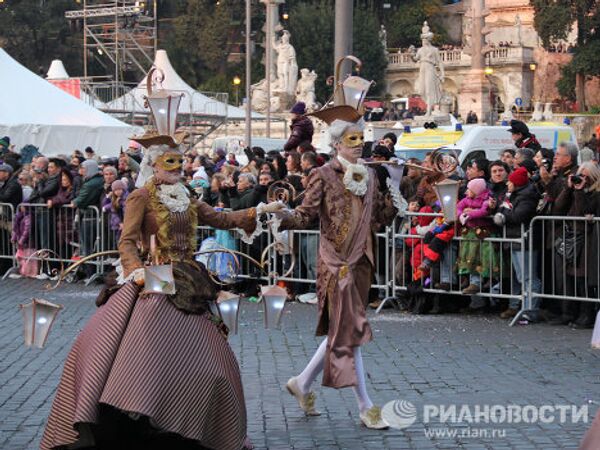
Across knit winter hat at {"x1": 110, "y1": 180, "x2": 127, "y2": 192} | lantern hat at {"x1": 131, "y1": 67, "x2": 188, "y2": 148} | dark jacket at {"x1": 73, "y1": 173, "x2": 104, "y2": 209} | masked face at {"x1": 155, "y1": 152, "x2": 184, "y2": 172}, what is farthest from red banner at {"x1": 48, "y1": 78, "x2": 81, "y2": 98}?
masked face at {"x1": 155, "y1": 152, "x2": 184, "y2": 172}

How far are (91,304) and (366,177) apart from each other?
7.40m

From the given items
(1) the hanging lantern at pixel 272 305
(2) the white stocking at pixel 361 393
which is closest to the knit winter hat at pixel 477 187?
(2) the white stocking at pixel 361 393

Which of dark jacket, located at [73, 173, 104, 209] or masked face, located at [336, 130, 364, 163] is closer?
masked face, located at [336, 130, 364, 163]

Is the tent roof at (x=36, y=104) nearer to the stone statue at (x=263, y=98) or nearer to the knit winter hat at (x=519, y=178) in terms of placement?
the knit winter hat at (x=519, y=178)

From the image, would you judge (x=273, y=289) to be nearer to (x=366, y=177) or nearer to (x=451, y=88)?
(x=366, y=177)

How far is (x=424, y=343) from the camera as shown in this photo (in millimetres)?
11836

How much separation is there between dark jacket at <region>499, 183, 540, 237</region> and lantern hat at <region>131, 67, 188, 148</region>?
5743 mm

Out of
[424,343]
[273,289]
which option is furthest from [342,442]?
[424,343]

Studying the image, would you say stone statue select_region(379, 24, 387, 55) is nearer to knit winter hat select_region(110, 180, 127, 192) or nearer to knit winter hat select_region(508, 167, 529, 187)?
knit winter hat select_region(110, 180, 127, 192)

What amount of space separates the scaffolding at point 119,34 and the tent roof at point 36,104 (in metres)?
39.7

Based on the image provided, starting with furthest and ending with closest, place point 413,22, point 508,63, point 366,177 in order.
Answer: point 413,22
point 508,63
point 366,177

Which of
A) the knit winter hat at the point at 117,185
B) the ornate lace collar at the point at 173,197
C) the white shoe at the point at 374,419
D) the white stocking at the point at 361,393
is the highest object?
the ornate lace collar at the point at 173,197

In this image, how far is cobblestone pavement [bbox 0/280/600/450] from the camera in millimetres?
7863

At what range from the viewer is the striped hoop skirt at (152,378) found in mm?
6758
